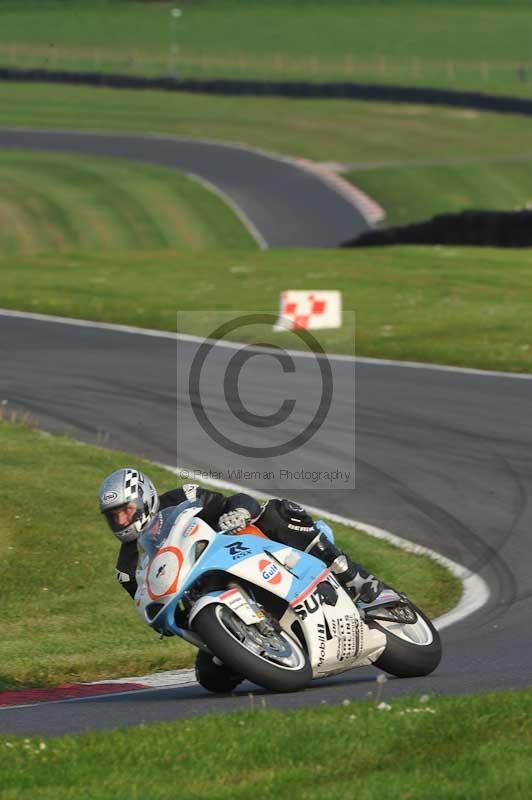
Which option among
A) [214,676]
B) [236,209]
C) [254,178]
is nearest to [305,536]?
[214,676]

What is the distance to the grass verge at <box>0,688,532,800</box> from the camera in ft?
21.8

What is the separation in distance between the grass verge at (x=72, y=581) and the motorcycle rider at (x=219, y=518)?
2.40 metres

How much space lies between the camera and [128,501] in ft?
28.9

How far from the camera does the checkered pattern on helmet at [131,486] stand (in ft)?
28.9

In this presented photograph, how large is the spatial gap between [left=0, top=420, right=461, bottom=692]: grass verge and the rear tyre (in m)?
1.90

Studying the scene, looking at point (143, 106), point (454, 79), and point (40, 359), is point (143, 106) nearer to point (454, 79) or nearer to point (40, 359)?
point (454, 79)

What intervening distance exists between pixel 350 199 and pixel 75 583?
41.9 metres

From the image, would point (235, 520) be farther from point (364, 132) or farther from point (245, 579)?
point (364, 132)

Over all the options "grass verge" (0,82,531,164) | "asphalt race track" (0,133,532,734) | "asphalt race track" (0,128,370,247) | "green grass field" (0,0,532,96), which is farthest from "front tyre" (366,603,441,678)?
"green grass field" (0,0,532,96)

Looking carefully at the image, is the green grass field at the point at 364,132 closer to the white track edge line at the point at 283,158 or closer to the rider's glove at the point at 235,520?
the white track edge line at the point at 283,158

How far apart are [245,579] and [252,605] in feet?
0.55

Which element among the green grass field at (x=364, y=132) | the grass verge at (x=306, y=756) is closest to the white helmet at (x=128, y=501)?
the grass verge at (x=306, y=756)

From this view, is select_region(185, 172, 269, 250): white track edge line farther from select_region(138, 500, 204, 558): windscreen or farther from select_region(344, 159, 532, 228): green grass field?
select_region(138, 500, 204, 558): windscreen

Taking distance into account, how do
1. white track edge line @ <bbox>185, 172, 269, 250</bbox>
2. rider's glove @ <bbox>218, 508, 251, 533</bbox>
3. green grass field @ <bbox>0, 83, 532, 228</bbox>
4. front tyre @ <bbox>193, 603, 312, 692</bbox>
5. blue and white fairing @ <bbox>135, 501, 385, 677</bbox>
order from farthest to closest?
green grass field @ <bbox>0, 83, 532, 228</bbox> → white track edge line @ <bbox>185, 172, 269, 250</bbox> → rider's glove @ <bbox>218, 508, 251, 533</bbox> → blue and white fairing @ <bbox>135, 501, 385, 677</bbox> → front tyre @ <bbox>193, 603, 312, 692</bbox>
